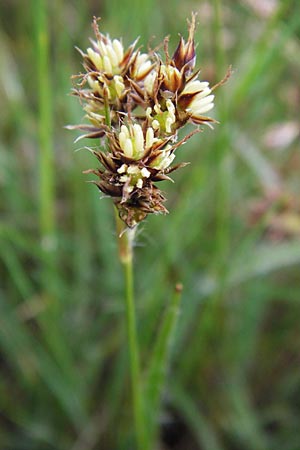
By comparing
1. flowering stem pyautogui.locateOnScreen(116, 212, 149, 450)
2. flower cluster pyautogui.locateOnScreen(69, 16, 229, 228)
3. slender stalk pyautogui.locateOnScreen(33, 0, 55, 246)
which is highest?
slender stalk pyautogui.locateOnScreen(33, 0, 55, 246)

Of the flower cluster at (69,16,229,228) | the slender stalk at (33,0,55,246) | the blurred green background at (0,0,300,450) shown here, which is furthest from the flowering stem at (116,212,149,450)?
the slender stalk at (33,0,55,246)

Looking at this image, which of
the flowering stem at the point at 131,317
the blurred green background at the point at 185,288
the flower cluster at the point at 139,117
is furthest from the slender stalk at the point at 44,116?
the flowering stem at the point at 131,317

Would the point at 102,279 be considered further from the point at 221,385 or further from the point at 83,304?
the point at 221,385

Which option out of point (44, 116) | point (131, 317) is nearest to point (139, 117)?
point (131, 317)

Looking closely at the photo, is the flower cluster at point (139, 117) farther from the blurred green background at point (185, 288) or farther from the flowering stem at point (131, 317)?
the blurred green background at point (185, 288)

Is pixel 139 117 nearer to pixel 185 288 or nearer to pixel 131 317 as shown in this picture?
pixel 131 317

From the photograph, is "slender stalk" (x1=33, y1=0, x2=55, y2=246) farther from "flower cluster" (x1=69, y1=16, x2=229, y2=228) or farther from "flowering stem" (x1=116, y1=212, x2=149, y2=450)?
"flowering stem" (x1=116, y1=212, x2=149, y2=450)
